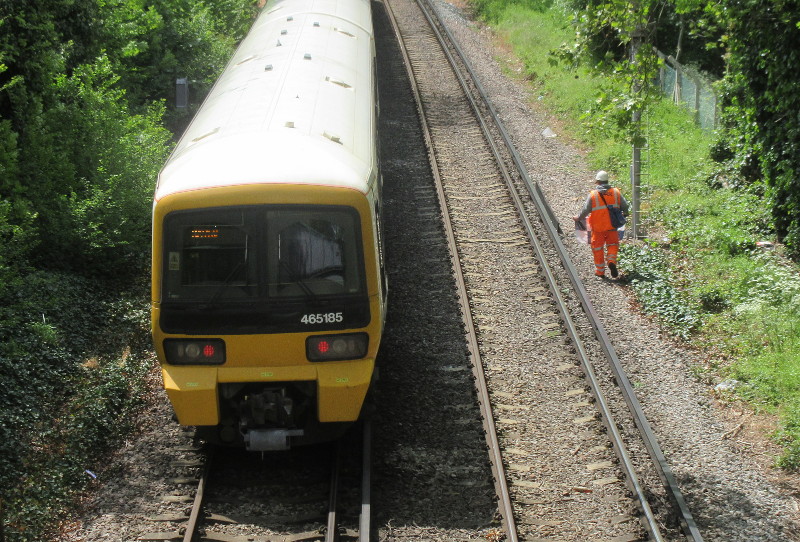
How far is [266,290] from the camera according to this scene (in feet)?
22.6

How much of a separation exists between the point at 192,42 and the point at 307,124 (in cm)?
1080

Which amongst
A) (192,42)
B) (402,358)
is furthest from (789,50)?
(192,42)

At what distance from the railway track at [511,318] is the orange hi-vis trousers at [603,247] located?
390mm

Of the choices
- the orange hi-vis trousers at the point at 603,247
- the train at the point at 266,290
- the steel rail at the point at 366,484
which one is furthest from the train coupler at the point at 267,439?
the orange hi-vis trousers at the point at 603,247

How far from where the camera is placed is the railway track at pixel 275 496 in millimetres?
6668

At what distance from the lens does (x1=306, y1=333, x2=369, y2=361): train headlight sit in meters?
7.04

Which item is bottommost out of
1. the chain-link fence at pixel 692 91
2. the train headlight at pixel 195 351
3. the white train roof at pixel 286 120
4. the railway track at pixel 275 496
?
the railway track at pixel 275 496

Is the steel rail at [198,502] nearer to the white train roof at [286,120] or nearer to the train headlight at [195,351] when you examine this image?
the train headlight at [195,351]

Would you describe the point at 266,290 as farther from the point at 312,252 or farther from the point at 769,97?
the point at 769,97

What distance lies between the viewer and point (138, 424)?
8.32 m

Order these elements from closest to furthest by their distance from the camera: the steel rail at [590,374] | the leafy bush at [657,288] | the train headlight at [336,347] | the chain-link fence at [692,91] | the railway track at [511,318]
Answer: the steel rail at [590,374], the railway track at [511,318], the train headlight at [336,347], the leafy bush at [657,288], the chain-link fence at [692,91]

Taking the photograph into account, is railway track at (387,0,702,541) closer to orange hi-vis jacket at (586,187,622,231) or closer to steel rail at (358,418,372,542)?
orange hi-vis jacket at (586,187,622,231)

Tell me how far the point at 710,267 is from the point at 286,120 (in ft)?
20.6

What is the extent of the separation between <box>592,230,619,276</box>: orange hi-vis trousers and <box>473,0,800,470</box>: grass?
0.46 m
